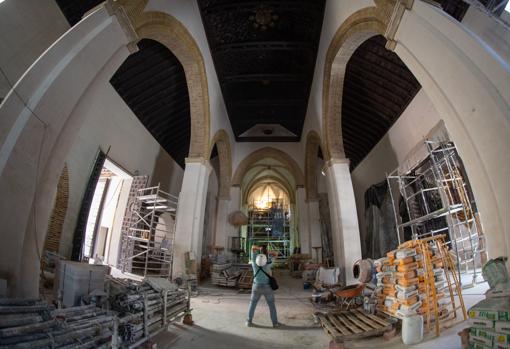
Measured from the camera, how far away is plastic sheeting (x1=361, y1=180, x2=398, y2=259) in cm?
806

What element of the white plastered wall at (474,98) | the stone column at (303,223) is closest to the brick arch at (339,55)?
the white plastered wall at (474,98)

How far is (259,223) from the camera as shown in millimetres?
20703

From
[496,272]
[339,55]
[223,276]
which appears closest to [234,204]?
[223,276]

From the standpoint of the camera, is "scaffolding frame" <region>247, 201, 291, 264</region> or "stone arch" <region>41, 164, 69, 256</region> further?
"scaffolding frame" <region>247, 201, 291, 264</region>

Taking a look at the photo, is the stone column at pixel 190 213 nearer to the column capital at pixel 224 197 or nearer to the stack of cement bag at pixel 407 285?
the column capital at pixel 224 197

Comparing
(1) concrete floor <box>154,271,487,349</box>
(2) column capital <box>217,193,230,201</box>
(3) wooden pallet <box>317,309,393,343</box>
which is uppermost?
(2) column capital <box>217,193,230,201</box>

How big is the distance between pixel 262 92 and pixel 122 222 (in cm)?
697

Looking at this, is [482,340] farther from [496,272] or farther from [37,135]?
[37,135]

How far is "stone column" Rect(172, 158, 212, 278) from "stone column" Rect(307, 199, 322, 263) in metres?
5.59

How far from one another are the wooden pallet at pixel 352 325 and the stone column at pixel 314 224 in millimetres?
7468

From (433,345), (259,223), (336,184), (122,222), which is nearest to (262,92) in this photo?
(336,184)

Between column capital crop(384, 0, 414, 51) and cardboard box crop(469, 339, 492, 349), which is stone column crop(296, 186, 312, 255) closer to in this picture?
column capital crop(384, 0, 414, 51)

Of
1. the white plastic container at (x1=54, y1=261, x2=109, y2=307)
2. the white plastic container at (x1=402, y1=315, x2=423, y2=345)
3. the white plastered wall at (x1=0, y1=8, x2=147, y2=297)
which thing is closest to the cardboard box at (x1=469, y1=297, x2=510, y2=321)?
the white plastic container at (x1=402, y1=315, x2=423, y2=345)

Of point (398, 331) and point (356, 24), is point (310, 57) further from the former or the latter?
point (398, 331)
